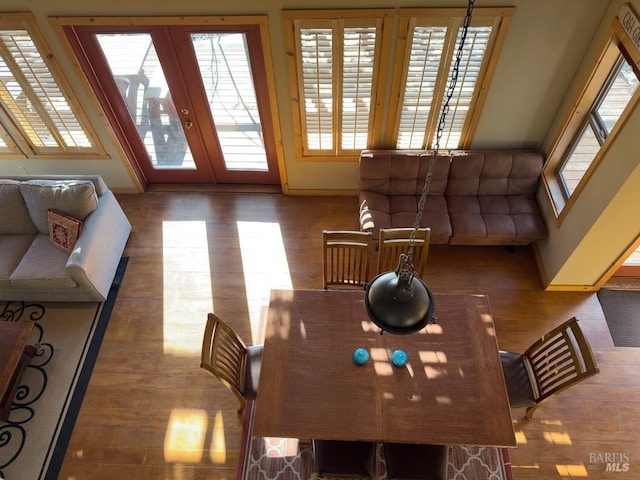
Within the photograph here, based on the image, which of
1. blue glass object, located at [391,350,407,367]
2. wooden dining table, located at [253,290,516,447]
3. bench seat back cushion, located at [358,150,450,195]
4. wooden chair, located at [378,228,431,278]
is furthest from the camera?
bench seat back cushion, located at [358,150,450,195]

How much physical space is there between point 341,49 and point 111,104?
7.85ft

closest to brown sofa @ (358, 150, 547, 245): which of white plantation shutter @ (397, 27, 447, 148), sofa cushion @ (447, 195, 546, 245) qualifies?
sofa cushion @ (447, 195, 546, 245)

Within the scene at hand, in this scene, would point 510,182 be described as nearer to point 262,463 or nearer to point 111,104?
point 262,463

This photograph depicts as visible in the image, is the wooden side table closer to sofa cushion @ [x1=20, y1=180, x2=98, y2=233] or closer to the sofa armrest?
the sofa armrest

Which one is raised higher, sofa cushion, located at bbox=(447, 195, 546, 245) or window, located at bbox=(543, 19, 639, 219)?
window, located at bbox=(543, 19, 639, 219)

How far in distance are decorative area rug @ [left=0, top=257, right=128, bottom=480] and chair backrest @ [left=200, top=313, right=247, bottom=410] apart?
1.50 m

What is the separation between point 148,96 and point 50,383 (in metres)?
2.74

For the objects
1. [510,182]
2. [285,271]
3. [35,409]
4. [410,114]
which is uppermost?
[410,114]

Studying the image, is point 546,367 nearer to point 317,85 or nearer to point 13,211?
point 317,85

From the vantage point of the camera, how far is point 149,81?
4098 mm

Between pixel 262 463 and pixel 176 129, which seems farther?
pixel 176 129

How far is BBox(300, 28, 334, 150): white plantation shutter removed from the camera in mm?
3516

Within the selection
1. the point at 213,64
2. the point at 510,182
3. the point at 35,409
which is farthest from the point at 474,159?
the point at 35,409

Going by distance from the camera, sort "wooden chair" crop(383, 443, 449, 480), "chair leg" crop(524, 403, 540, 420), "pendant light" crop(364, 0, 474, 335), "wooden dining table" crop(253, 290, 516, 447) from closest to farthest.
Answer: "pendant light" crop(364, 0, 474, 335)
"wooden dining table" crop(253, 290, 516, 447)
"wooden chair" crop(383, 443, 449, 480)
"chair leg" crop(524, 403, 540, 420)
